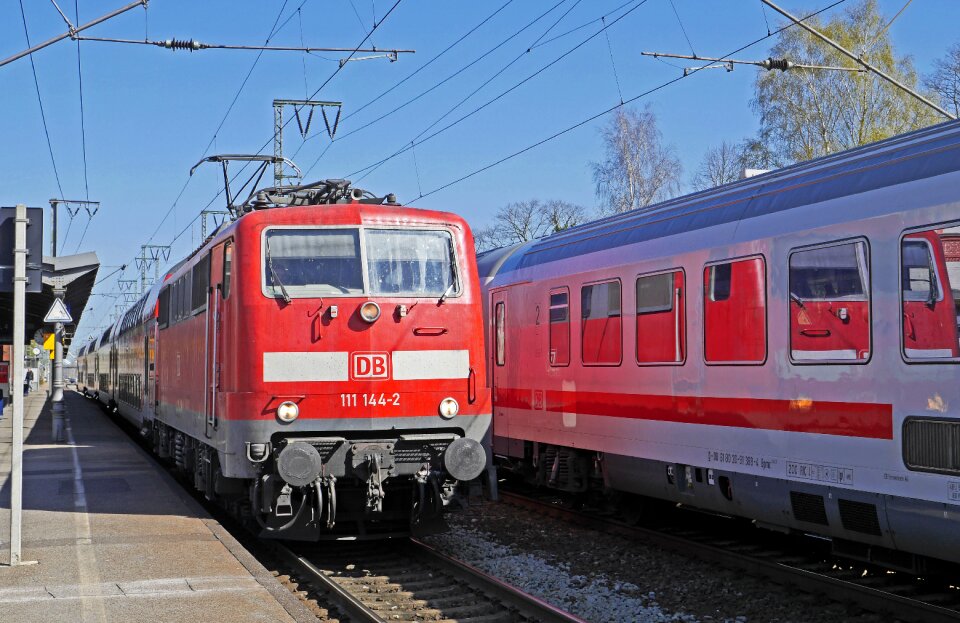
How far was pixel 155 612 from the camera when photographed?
23.5 feet

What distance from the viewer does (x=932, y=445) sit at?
718 centimetres

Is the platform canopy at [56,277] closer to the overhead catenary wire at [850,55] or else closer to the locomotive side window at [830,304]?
the locomotive side window at [830,304]

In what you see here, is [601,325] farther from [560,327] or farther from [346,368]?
[346,368]

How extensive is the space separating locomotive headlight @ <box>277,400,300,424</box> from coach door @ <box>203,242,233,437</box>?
3.97ft

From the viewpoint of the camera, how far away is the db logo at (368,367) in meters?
9.95

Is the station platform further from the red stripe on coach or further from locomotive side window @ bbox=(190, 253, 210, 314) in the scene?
the red stripe on coach

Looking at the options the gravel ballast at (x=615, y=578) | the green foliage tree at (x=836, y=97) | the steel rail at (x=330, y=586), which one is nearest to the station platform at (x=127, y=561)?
the steel rail at (x=330, y=586)

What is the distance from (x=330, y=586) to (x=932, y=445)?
4.72 meters

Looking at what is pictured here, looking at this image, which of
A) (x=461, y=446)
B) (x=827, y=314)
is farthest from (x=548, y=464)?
(x=827, y=314)

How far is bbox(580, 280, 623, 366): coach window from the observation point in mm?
11633

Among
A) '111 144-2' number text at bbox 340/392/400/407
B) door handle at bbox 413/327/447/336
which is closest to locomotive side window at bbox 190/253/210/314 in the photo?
'111 144-2' number text at bbox 340/392/400/407

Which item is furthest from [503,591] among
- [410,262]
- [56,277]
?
[56,277]

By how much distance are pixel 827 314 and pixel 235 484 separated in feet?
19.3

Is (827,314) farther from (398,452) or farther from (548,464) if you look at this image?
(548,464)
